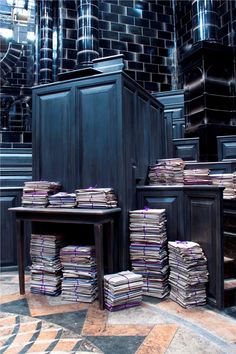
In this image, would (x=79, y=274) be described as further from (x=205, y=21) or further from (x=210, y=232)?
(x=205, y=21)

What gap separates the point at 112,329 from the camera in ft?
7.50

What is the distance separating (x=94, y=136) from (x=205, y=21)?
12.2 ft

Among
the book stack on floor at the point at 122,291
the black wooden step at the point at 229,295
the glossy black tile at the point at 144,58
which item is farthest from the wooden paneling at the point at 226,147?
the glossy black tile at the point at 144,58

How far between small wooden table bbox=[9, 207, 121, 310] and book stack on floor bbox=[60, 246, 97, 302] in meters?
0.17

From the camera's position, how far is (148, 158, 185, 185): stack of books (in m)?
3.25

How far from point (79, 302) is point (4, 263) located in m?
1.42

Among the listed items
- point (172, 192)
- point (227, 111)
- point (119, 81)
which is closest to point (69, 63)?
point (227, 111)

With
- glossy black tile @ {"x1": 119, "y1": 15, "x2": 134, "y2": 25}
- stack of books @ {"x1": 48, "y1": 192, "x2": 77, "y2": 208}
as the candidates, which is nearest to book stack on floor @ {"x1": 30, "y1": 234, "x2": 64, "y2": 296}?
stack of books @ {"x1": 48, "y1": 192, "x2": 77, "y2": 208}

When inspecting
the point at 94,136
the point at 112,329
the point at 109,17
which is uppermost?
the point at 109,17

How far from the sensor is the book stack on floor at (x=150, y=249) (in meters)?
2.88

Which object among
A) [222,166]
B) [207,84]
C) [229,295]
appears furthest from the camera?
[207,84]

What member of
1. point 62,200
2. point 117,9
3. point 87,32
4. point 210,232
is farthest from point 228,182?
point 117,9

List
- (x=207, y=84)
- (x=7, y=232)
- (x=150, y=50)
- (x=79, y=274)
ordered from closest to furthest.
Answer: (x=79, y=274) < (x=7, y=232) < (x=207, y=84) < (x=150, y=50)

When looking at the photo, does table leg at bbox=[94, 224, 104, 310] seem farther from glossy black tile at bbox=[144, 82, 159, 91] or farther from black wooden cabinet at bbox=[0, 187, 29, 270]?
glossy black tile at bbox=[144, 82, 159, 91]
